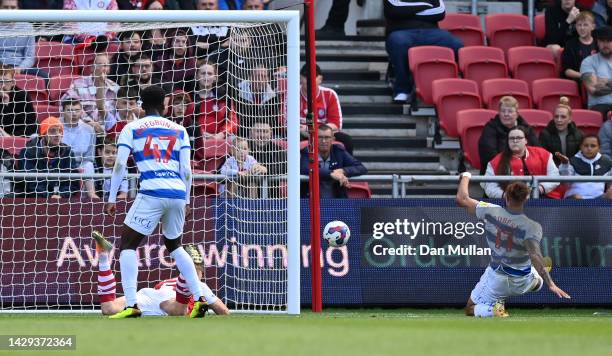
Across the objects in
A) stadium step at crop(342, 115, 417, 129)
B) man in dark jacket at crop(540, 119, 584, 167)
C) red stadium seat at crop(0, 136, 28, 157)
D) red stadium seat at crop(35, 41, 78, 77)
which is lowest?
red stadium seat at crop(0, 136, 28, 157)

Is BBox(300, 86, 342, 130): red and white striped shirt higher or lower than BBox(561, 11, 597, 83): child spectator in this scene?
lower

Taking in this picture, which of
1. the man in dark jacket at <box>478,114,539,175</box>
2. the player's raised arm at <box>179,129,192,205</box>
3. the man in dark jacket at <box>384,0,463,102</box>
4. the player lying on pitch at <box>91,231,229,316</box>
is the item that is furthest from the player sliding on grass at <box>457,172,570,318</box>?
the man in dark jacket at <box>384,0,463,102</box>

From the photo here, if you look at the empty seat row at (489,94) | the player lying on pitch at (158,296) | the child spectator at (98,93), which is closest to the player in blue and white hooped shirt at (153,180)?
the player lying on pitch at (158,296)

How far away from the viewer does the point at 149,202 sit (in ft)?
39.3

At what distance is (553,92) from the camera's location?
18969mm

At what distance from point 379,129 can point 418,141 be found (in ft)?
1.78

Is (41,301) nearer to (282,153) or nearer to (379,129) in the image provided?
(282,153)

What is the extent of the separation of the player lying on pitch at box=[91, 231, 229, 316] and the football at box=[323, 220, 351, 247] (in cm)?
159

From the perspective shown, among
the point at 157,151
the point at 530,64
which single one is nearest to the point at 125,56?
the point at 157,151

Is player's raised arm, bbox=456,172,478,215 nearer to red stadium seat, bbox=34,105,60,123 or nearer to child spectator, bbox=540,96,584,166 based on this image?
child spectator, bbox=540,96,584,166

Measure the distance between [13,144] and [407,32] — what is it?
6014 millimetres

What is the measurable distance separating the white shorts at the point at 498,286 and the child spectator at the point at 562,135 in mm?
3162

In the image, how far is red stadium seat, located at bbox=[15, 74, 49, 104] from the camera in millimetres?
15648

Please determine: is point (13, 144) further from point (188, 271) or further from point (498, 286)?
point (498, 286)
